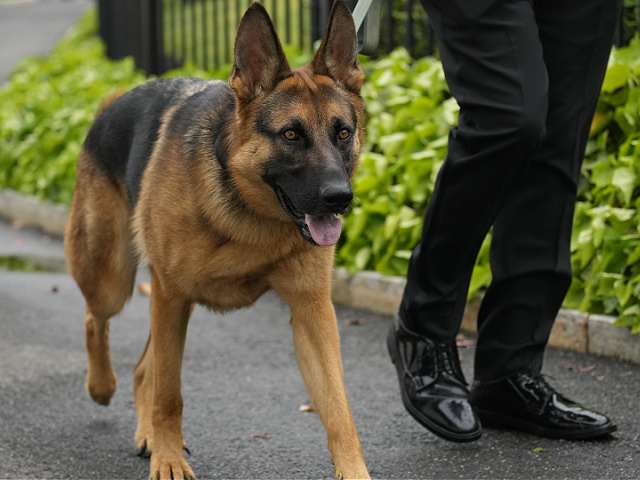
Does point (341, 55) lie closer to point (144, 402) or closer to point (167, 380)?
point (167, 380)

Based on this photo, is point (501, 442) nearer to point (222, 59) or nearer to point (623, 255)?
point (623, 255)

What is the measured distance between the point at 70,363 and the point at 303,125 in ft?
8.18

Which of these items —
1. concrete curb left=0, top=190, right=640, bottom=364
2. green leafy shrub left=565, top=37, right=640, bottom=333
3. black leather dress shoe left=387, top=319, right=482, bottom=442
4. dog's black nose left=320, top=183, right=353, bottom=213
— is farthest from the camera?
green leafy shrub left=565, top=37, right=640, bottom=333

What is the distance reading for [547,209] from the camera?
3.33 metres

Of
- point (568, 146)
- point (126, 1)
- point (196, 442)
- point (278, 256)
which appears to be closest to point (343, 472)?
point (278, 256)

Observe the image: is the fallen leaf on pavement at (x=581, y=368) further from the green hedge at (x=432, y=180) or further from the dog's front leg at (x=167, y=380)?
the dog's front leg at (x=167, y=380)

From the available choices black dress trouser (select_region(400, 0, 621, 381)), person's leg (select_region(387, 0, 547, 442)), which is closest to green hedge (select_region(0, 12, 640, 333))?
black dress trouser (select_region(400, 0, 621, 381))

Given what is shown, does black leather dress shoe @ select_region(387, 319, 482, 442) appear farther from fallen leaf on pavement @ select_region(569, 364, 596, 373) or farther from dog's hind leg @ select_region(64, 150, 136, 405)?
dog's hind leg @ select_region(64, 150, 136, 405)

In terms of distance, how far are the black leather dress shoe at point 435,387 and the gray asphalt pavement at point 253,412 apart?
0.41 feet

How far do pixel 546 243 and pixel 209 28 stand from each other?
10.3m

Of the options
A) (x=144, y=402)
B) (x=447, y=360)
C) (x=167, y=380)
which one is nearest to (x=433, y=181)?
(x=447, y=360)

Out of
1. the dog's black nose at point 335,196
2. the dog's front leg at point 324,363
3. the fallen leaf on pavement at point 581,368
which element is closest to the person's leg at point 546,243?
the dog's front leg at point 324,363

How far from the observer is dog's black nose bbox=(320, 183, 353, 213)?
8.77ft

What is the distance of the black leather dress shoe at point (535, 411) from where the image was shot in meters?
3.30
